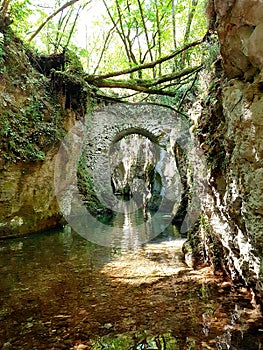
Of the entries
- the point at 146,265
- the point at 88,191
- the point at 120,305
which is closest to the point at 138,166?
the point at 88,191

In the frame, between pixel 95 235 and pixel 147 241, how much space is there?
177 centimetres

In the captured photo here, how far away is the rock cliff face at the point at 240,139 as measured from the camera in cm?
278

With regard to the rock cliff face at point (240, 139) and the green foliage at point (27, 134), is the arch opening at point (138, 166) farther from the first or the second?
the rock cliff face at point (240, 139)

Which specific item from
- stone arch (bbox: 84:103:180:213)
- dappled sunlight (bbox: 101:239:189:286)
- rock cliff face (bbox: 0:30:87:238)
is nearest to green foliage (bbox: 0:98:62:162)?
rock cliff face (bbox: 0:30:87:238)

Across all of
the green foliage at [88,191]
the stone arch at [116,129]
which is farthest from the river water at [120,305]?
the stone arch at [116,129]

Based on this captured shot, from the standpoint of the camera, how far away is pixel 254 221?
2.88 m

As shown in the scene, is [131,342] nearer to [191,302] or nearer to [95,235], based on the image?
[191,302]

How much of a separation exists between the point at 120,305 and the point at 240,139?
226 centimetres

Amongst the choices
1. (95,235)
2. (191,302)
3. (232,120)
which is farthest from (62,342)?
(95,235)

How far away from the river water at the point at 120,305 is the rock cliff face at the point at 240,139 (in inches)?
20.2

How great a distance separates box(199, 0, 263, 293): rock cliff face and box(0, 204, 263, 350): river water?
20.2 inches

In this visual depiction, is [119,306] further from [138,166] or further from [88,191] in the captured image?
[138,166]

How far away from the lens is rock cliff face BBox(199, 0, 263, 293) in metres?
2.78

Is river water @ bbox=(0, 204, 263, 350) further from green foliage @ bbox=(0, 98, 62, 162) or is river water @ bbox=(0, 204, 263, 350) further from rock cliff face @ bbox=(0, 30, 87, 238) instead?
green foliage @ bbox=(0, 98, 62, 162)
